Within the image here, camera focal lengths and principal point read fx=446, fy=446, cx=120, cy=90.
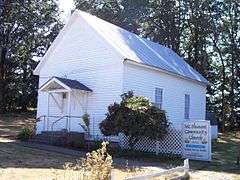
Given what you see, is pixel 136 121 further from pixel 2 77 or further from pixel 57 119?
pixel 2 77

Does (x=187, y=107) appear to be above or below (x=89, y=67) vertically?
below

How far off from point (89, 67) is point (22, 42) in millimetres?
28864

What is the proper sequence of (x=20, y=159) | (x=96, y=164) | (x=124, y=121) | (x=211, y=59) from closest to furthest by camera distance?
(x=96, y=164) < (x=20, y=159) < (x=124, y=121) < (x=211, y=59)

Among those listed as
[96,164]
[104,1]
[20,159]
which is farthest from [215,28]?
[96,164]

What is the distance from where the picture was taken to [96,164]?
9.95 metres

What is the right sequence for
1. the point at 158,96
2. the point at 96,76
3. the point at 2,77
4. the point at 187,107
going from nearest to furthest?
the point at 96,76
the point at 158,96
the point at 187,107
the point at 2,77

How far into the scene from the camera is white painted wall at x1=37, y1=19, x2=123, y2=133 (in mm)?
25578

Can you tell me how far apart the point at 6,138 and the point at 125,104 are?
28.1ft

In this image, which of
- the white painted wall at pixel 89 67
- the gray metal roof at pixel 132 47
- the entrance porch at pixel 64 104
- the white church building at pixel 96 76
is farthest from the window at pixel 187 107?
the entrance porch at pixel 64 104

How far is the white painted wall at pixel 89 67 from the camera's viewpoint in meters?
25.6

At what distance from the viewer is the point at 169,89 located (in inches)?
1166

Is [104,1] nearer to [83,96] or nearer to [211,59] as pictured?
[211,59]

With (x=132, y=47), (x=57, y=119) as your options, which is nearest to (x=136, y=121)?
(x=132, y=47)

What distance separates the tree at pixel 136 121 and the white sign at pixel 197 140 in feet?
3.59
